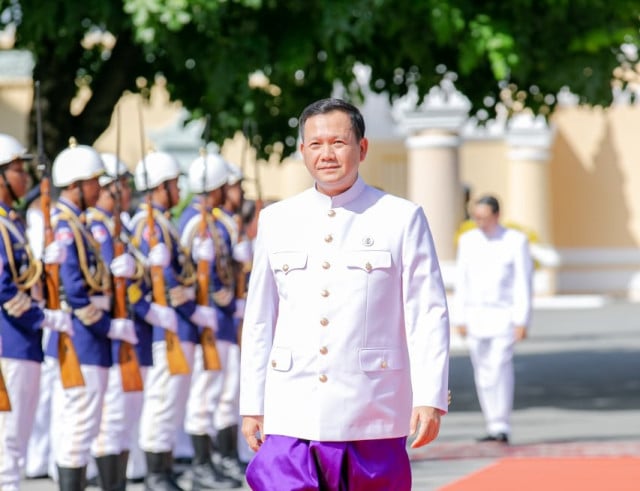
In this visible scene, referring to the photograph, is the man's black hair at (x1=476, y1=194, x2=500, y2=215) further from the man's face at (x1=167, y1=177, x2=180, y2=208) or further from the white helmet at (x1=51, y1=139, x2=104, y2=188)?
the white helmet at (x1=51, y1=139, x2=104, y2=188)

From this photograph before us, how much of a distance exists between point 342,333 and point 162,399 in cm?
532

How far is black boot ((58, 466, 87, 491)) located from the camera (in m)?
9.86

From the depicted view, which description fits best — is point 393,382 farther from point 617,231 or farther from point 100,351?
point 617,231

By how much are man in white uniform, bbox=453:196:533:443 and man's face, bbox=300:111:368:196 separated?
7.97 metres

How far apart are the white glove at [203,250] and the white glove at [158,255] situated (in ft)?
2.18

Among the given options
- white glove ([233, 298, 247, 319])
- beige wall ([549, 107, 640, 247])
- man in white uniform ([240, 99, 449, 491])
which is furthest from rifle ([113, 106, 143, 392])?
beige wall ([549, 107, 640, 247])

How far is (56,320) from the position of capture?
9734 mm

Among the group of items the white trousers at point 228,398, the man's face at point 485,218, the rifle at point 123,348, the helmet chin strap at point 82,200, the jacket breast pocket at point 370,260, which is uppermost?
the helmet chin strap at point 82,200

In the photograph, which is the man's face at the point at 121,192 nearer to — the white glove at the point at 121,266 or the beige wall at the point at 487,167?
the white glove at the point at 121,266

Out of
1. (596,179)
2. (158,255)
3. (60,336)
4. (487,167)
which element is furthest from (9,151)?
(596,179)

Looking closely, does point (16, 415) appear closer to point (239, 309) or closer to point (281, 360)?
point (239, 309)

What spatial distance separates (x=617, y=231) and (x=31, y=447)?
105 feet

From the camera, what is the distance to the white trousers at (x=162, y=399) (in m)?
11.3

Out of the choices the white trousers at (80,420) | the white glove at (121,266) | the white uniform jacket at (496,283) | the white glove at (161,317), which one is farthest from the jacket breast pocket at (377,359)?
the white uniform jacket at (496,283)
